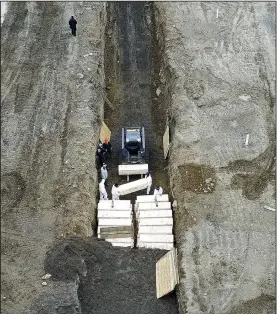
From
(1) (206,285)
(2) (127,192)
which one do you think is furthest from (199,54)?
(1) (206,285)

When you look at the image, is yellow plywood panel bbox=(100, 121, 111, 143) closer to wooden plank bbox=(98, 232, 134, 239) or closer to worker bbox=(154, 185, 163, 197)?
worker bbox=(154, 185, 163, 197)

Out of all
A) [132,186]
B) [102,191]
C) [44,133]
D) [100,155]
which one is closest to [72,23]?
[44,133]

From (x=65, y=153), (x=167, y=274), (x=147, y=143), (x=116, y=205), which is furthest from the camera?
(x=147, y=143)

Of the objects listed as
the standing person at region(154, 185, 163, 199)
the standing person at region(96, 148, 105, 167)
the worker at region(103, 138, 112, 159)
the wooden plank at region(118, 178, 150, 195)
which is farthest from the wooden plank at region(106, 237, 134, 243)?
the worker at region(103, 138, 112, 159)

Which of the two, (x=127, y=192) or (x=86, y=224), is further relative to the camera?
(x=127, y=192)

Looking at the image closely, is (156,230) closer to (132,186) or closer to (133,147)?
(132,186)

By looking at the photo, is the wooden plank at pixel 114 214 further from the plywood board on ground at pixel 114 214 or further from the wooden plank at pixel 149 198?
the wooden plank at pixel 149 198

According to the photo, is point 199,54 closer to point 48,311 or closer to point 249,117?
point 249,117
